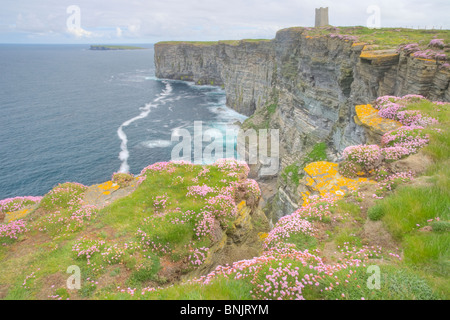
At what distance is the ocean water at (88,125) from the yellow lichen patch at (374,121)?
43.2 m

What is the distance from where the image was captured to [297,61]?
53125mm

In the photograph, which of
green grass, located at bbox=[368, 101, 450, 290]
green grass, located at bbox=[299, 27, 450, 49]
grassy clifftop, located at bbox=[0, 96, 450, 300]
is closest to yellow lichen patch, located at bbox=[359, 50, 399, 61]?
green grass, located at bbox=[299, 27, 450, 49]

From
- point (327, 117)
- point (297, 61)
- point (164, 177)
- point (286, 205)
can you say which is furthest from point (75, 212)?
point (297, 61)

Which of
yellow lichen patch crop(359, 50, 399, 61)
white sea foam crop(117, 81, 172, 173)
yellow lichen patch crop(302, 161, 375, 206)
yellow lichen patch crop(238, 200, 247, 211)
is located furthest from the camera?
white sea foam crop(117, 81, 172, 173)

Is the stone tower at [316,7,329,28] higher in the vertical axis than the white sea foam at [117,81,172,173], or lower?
higher

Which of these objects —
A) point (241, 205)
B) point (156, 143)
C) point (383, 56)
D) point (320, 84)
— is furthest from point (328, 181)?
point (156, 143)

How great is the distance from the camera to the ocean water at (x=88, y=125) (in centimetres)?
4953

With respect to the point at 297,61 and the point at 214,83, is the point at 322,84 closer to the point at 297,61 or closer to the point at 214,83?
the point at 297,61

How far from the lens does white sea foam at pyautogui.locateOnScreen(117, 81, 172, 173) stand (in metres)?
53.6

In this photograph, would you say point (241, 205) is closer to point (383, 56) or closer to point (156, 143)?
point (383, 56)

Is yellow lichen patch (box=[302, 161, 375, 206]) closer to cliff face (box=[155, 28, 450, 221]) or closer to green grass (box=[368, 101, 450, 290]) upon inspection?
green grass (box=[368, 101, 450, 290])

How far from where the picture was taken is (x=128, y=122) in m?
78.3

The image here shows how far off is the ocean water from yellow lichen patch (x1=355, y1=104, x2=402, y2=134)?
1699 inches
